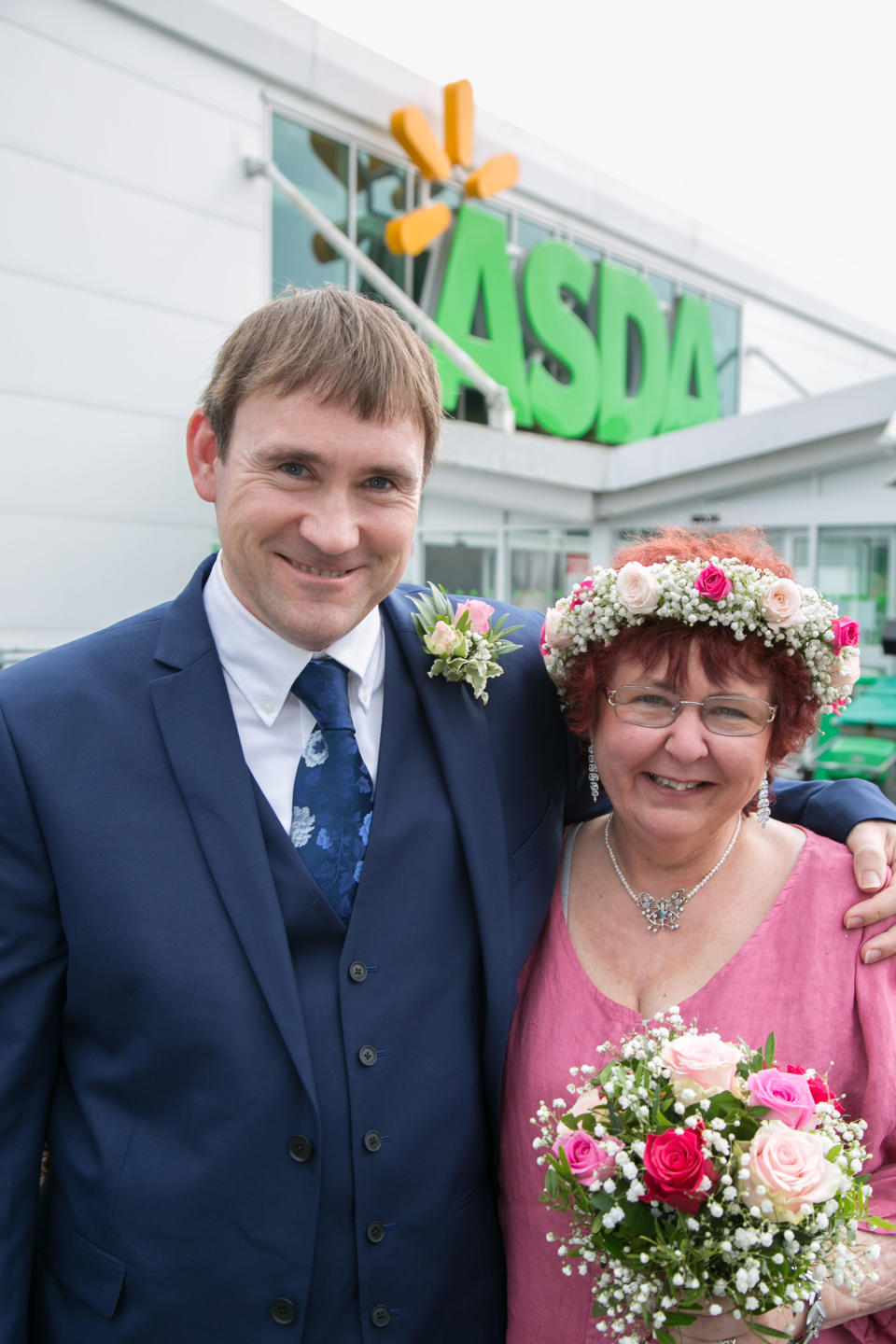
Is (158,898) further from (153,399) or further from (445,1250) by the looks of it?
(153,399)

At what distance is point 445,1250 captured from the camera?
77.4 inches

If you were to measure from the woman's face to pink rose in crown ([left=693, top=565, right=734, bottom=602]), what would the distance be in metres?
0.14

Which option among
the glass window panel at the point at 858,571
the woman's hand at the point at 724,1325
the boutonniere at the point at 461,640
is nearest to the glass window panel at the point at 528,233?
the glass window panel at the point at 858,571

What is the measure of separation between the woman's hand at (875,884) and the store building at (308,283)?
527 cm

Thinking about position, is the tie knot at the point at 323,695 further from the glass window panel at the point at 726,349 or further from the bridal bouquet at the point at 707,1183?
the glass window panel at the point at 726,349

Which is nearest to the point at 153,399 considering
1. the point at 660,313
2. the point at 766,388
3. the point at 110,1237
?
the point at 110,1237

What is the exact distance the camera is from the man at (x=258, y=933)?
174 cm

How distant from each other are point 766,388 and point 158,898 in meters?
21.1

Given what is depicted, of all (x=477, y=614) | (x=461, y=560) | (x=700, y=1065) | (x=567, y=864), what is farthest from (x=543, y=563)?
(x=700, y=1065)

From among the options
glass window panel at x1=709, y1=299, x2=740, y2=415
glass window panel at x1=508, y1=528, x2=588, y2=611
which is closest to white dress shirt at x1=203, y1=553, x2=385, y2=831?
glass window panel at x1=508, y1=528, x2=588, y2=611

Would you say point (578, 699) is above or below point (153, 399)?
below

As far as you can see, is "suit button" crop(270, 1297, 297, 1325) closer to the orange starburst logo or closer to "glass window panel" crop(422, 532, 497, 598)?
"glass window panel" crop(422, 532, 497, 598)

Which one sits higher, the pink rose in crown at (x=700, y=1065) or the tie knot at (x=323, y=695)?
the tie knot at (x=323, y=695)

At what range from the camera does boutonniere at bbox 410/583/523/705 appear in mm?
2137
